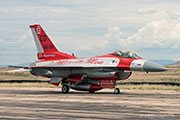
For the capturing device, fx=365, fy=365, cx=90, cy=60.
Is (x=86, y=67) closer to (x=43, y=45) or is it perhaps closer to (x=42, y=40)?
(x=43, y=45)

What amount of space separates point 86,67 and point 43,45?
18.9 ft

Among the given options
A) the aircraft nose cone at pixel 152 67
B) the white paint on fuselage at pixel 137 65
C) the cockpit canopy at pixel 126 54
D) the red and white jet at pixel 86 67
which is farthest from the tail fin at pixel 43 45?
the aircraft nose cone at pixel 152 67

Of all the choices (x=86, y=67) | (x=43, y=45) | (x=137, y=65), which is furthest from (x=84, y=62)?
(x=43, y=45)

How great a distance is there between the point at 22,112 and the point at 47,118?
210cm

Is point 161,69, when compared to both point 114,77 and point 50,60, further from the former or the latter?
point 50,60

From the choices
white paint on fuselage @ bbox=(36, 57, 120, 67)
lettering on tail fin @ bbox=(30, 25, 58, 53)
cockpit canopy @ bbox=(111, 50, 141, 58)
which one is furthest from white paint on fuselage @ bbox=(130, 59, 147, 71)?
lettering on tail fin @ bbox=(30, 25, 58, 53)

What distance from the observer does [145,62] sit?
23.9 meters

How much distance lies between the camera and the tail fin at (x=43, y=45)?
29.6 metres

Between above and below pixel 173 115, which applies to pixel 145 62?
above

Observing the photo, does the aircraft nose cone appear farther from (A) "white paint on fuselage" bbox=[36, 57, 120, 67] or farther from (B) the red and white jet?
(A) "white paint on fuselage" bbox=[36, 57, 120, 67]

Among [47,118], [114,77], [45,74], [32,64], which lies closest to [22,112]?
[47,118]

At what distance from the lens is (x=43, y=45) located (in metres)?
30.3

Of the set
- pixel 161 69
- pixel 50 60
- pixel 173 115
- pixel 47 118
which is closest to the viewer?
pixel 47 118

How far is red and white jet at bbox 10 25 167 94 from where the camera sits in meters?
24.5
